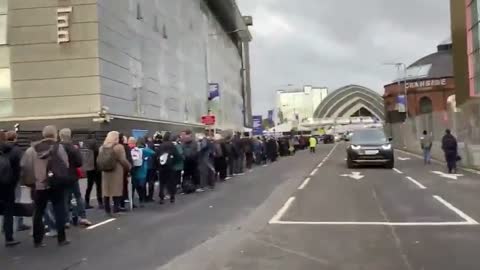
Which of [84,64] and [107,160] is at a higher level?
[84,64]

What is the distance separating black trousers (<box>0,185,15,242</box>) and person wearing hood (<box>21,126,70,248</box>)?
0.26 metres

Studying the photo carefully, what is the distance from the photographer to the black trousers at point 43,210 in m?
9.67

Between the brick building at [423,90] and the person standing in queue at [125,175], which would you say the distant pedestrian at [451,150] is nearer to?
the person standing in queue at [125,175]

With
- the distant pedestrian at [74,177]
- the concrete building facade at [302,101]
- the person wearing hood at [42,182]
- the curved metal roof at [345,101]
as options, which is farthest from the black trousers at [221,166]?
the curved metal roof at [345,101]

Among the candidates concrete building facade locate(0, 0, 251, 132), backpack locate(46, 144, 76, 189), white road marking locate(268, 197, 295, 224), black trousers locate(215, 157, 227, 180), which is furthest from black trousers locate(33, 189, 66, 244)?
concrete building facade locate(0, 0, 251, 132)

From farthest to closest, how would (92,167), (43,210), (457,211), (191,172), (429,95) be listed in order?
1. (429,95)
2. (191,172)
3. (92,167)
4. (457,211)
5. (43,210)

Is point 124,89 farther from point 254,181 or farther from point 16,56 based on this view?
point 254,181

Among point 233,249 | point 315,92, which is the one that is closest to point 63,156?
point 233,249

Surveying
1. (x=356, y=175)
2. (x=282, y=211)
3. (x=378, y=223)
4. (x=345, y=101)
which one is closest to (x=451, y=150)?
(x=356, y=175)

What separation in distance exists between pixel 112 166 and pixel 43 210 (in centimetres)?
318

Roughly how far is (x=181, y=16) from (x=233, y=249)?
4113cm

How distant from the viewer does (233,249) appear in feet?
30.1

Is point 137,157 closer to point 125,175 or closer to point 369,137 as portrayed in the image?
point 125,175

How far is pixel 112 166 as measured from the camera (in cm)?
1291
